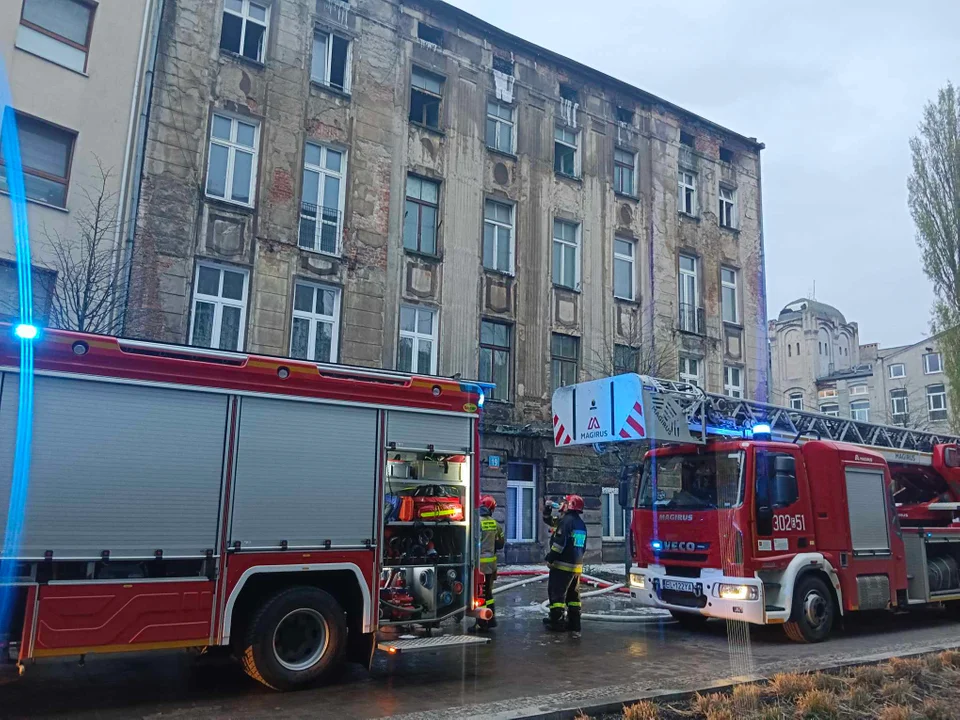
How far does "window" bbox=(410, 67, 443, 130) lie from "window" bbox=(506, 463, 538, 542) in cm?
864

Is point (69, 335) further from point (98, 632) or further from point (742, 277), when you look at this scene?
point (742, 277)

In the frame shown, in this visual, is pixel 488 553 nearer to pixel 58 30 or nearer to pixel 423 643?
pixel 423 643

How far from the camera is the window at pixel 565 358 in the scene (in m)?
19.9

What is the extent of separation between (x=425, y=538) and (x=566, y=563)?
8.24ft

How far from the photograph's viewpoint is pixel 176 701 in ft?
19.7

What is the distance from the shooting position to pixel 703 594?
903 cm

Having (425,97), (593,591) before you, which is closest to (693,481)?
(593,591)

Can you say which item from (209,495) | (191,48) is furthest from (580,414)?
(191,48)

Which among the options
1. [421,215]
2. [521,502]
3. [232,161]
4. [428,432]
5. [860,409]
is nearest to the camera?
[428,432]

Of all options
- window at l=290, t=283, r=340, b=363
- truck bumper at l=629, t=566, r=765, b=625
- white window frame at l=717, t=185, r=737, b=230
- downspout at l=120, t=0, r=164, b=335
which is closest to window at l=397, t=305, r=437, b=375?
window at l=290, t=283, r=340, b=363

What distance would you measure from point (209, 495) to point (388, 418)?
1733mm

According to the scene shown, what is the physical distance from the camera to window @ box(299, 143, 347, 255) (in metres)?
16.5

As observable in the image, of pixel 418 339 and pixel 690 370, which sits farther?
pixel 690 370

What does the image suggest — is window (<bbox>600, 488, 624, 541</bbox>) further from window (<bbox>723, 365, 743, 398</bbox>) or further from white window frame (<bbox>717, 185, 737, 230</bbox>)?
white window frame (<bbox>717, 185, 737, 230</bbox>)
